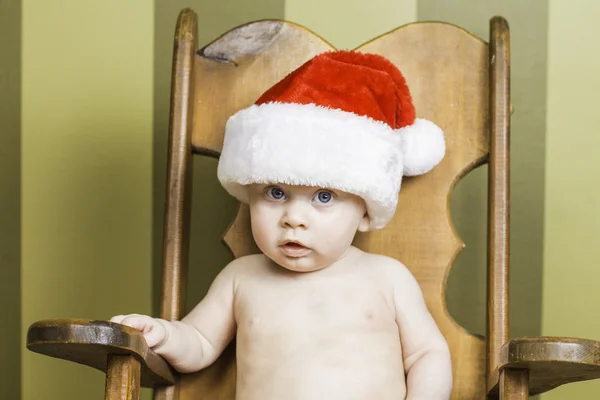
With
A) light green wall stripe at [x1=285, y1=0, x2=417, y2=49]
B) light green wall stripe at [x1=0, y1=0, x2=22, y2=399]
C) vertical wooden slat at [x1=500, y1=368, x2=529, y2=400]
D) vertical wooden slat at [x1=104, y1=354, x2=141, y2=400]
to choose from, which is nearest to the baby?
vertical wooden slat at [x1=104, y1=354, x2=141, y2=400]

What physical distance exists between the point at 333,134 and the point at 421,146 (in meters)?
0.17

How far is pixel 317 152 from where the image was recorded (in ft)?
3.21

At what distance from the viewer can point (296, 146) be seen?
0.98 meters

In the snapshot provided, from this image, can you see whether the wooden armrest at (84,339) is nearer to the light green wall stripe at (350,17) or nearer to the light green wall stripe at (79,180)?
the light green wall stripe at (79,180)

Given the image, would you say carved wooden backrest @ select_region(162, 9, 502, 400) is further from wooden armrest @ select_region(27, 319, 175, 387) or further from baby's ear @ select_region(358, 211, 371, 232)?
wooden armrest @ select_region(27, 319, 175, 387)

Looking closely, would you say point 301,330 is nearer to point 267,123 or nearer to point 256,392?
point 256,392

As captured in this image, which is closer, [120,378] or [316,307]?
[120,378]

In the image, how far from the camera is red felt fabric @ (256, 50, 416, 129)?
1.03 m

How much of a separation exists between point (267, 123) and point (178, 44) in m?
0.23

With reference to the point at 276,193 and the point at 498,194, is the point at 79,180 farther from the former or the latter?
the point at 498,194

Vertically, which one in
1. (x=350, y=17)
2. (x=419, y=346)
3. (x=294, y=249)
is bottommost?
(x=419, y=346)

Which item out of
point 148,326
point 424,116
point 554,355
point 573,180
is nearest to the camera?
point 554,355

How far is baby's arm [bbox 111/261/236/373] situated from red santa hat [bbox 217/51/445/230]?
0.13 meters

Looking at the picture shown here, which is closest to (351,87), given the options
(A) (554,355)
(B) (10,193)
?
(A) (554,355)
